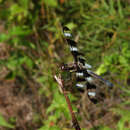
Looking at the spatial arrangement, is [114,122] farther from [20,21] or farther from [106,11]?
[20,21]

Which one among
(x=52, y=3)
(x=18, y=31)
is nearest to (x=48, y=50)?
(x=18, y=31)

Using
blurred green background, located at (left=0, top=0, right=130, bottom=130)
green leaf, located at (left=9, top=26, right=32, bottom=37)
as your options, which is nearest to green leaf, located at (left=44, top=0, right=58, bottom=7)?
blurred green background, located at (left=0, top=0, right=130, bottom=130)

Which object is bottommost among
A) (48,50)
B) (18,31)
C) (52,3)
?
(48,50)

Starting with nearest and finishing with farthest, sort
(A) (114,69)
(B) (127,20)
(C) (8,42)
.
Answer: (A) (114,69)
(B) (127,20)
(C) (8,42)

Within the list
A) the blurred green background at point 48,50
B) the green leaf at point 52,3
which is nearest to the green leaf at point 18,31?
the blurred green background at point 48,50

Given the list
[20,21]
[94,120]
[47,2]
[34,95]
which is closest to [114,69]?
[94,120]

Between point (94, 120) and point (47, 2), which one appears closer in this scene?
point (94, 120)

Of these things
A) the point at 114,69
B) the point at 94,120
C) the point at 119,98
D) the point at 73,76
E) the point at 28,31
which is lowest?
the point at 94,120

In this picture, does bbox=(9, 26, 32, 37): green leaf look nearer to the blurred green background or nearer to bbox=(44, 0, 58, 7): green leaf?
the blurred green background

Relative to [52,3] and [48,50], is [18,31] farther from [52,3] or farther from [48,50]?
[52,3]
